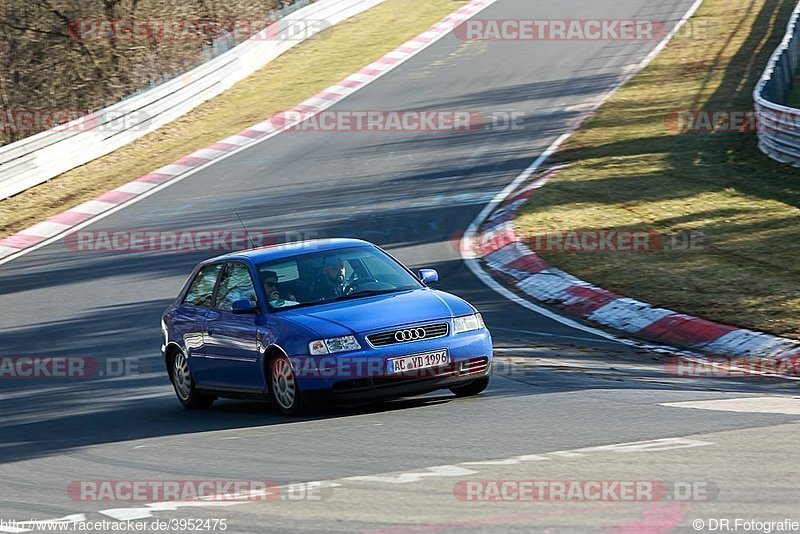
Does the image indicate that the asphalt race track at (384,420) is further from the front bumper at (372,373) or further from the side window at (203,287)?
the side window at (203,287)

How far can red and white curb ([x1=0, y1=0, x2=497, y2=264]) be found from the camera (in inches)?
917

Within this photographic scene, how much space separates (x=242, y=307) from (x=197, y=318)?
1193mm

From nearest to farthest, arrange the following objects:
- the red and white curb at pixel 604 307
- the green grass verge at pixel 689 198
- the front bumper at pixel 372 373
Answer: the front bumper at pixel 372 373 → the red and white curb at pixel 604 307 → the green grass verge at pixel 689 198

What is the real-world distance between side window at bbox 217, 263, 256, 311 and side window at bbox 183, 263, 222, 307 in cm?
19

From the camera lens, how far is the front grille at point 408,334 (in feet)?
32.0

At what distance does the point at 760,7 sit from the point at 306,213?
22115 millimetres

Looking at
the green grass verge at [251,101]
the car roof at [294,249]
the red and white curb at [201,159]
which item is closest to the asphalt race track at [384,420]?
the red and white curb at [201,159]

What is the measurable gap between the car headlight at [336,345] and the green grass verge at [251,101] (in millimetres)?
15478

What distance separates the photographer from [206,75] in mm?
34656

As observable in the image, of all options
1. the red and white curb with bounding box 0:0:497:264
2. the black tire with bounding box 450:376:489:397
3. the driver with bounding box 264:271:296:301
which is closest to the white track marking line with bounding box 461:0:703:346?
the black tire with bounding box 450:376:489:397

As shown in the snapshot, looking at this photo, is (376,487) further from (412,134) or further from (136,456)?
(412,134)

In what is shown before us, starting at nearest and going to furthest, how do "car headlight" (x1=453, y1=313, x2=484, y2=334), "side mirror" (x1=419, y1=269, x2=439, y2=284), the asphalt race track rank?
the asphalt race track < "car headlight" (x1=453, y1=313, x2=484, y2=334) < "side mirror" (x1=419, y1=269, x2=439, y2=284)

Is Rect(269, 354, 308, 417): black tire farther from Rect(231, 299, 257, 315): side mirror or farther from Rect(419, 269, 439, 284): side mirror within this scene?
Rect(419, 269, 439, 284): side mirror

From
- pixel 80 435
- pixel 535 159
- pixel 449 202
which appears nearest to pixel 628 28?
pixel 535 159
